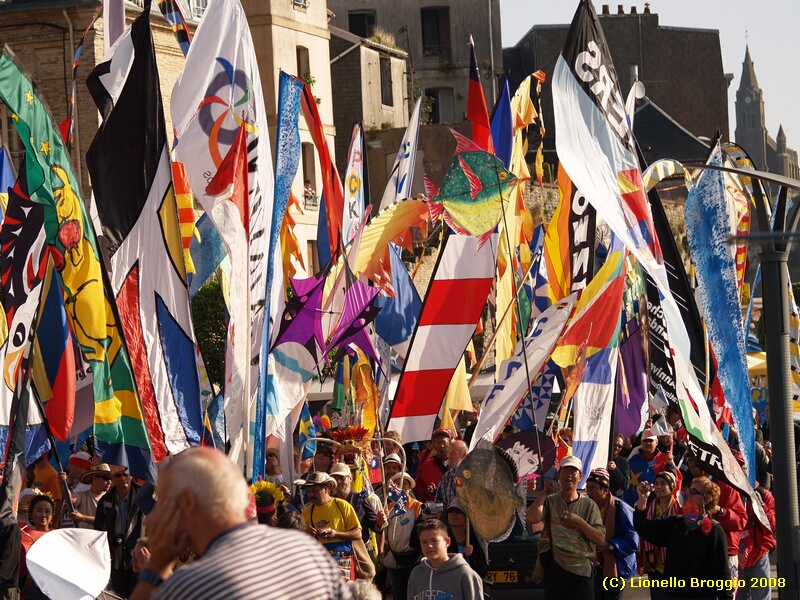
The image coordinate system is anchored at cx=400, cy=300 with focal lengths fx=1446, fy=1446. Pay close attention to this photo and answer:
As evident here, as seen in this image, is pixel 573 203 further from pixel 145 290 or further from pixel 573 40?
pixel 145 290

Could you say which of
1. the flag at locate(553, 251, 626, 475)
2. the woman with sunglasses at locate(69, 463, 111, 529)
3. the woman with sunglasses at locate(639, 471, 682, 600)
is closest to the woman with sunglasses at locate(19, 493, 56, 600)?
the woman with sunglasses at locate(69, 463, 111, 529)

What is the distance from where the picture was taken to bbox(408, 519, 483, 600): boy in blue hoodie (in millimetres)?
8147

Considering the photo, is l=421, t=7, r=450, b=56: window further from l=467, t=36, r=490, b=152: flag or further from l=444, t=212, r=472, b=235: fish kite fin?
l=444, t=212, r=472, b=235: fish kite fin

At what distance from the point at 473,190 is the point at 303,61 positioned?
25021mm

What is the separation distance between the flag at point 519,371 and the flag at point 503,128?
17.3 ft

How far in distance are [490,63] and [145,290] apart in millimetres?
38682

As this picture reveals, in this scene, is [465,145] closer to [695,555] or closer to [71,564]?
[695,555]

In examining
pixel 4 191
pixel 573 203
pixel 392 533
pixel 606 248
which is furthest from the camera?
pixel 606 248

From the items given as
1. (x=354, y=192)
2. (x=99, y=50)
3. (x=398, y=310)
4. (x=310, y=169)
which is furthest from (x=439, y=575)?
(x=310, y=169)

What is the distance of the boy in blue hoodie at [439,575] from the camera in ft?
26.7

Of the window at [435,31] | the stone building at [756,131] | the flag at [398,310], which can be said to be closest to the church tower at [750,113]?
the stone building at [756,131]

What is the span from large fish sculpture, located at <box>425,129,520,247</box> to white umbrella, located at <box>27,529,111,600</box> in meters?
6.02

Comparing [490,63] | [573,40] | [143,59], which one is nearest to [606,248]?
[573,40]

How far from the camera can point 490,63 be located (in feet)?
161
